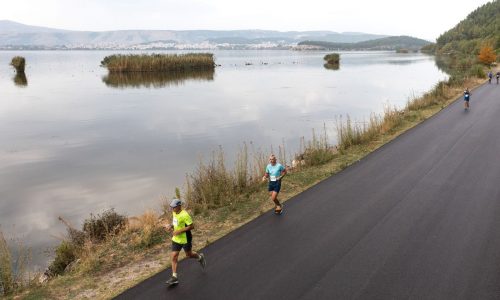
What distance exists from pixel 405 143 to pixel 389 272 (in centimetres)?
1353

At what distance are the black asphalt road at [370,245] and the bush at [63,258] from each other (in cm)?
346

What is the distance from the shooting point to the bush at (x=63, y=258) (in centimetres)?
1081

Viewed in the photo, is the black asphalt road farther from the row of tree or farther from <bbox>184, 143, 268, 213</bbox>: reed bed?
the row of tree

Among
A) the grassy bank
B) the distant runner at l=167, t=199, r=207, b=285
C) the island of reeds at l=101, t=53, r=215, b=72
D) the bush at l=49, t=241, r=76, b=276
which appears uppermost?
the island of reeds at l=101, t=53, r=215, b=72

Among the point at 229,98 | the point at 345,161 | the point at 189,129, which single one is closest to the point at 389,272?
the point at 345,161

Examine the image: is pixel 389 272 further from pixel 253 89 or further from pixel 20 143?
pixel 253 89

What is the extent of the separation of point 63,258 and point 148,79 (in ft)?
187

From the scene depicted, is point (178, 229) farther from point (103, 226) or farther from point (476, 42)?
point (476, 42)

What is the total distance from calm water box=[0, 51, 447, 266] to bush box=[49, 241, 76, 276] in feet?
3.74

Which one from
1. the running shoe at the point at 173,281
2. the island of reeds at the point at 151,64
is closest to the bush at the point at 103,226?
the running shoe at the point at 173,281

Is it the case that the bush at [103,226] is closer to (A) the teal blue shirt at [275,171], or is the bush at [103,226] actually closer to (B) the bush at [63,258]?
(B) the bush at [63,258]

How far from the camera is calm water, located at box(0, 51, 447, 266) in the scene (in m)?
16.9

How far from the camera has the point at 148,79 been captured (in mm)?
64875

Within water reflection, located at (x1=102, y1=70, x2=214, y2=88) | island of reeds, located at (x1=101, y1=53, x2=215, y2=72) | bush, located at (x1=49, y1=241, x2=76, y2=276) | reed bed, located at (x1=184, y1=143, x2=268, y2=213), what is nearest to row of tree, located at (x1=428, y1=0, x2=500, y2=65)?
water reflection, located at (x1=102, y1=70, x2=214, y2=88)
